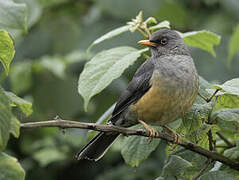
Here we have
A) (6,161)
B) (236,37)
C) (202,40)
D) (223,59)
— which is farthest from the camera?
(223,59)

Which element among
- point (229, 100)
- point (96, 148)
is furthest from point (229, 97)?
point (96, 148)

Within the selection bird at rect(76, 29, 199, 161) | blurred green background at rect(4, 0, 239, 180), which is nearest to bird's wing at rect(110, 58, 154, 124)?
bird at rect(76, 29, 199, 161)

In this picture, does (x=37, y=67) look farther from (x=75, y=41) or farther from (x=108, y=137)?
(x=108, y=137)

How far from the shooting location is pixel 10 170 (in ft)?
6.77

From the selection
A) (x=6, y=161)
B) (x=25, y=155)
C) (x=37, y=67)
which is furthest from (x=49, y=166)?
(x=6, y=161)

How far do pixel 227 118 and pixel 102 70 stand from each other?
0.93 metres

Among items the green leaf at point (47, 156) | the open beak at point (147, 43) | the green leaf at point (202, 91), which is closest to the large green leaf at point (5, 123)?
the green leaf at point (202, 91)

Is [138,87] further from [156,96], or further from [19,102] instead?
[19,102]

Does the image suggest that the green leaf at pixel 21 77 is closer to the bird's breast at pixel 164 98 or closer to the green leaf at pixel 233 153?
the bird's breast at pixel 164 98

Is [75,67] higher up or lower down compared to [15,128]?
lower down

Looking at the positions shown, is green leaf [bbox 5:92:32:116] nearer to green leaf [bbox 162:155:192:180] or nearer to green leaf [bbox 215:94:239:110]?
green leaf [bbox 162:155:192:180]

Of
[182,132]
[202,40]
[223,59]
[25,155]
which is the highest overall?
[202,40]

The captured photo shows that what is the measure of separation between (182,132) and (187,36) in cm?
71

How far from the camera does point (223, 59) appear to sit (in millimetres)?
5656
